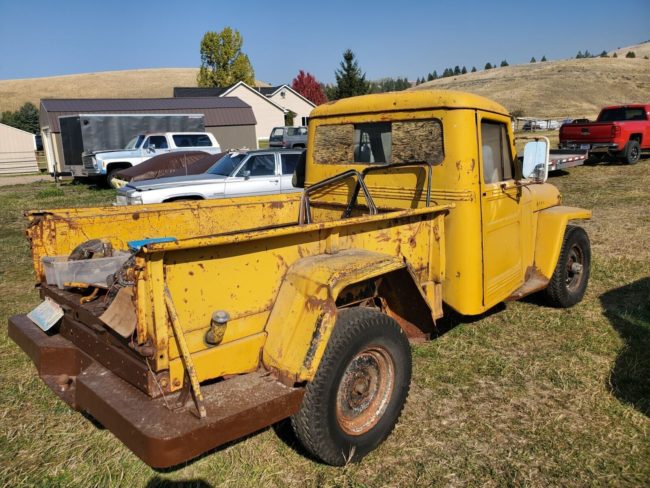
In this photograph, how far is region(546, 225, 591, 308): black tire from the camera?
Result: 193 inches

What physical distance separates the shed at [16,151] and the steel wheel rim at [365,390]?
32.4 metres

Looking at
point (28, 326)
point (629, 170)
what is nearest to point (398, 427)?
point (28, 326)

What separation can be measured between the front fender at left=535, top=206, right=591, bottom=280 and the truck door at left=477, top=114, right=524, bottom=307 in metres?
0.37

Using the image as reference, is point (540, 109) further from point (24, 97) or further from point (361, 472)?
point (24, 97)

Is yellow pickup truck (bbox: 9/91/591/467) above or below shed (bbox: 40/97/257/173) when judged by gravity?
below

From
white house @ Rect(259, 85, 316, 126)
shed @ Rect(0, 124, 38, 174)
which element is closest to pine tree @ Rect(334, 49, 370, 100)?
white house @ Rect(259, 85, 316, 126)

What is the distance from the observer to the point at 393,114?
3.84 meters

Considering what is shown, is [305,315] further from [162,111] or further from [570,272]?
[162,111]

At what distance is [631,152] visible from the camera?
15.6 m

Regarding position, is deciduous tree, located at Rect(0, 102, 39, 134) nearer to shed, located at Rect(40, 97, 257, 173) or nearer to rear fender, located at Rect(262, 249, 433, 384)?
shed, located at Rect(40, 97, 257, 173)

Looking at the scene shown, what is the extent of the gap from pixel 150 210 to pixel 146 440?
2.02 m

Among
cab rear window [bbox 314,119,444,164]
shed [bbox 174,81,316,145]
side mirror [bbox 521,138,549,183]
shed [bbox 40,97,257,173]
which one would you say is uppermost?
shed [bbox 174,81,316,145]

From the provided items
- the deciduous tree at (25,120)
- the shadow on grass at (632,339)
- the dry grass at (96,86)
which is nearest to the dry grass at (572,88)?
the deciduous tree at (25,120)

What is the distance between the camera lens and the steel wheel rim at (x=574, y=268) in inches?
202
